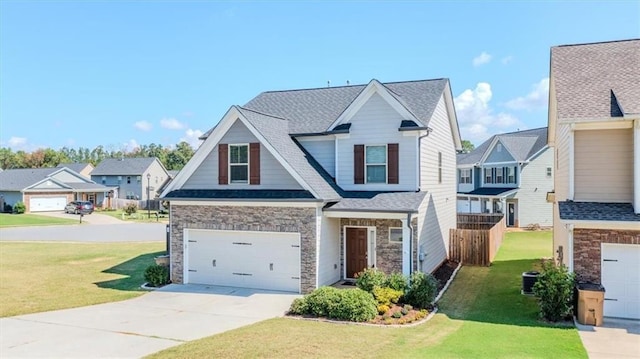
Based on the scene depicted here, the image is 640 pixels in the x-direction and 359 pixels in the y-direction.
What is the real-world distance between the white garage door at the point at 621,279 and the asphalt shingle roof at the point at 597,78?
12.9ft

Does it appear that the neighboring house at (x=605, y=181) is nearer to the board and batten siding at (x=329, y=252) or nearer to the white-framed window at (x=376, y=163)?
the white-framed window at (x=376, y=163)

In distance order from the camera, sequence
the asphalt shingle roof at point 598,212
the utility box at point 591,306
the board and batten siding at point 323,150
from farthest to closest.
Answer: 1. the board and batten siding at point 323,150
2. the asphalt shingle roof at point 598,212
3. the utility box at point 591,306

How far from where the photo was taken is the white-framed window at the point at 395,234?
16.0 meters

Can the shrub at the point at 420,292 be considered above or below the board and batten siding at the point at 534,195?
below

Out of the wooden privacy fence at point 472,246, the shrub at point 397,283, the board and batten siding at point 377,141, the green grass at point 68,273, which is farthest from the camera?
the wooden privacy fence at point 472,246

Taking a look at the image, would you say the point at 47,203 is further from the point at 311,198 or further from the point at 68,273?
the point at 311,198

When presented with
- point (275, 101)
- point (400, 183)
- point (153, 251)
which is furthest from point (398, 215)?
point (153, 251)

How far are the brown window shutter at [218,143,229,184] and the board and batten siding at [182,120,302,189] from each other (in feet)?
0.54

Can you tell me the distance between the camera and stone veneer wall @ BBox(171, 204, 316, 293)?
50.8 ft

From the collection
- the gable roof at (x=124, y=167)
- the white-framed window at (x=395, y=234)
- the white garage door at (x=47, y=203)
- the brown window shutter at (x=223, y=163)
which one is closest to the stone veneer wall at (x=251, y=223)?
the brown window shutter at (x=223, y=163)

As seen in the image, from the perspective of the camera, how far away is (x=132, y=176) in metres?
69.1

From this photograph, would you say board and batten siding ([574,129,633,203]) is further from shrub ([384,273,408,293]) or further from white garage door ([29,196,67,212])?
white garage door ([29,196,67,212])

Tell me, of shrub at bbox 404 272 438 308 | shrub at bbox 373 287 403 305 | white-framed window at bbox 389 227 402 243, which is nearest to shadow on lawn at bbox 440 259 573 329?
shrub at bbox 404 272 438 308

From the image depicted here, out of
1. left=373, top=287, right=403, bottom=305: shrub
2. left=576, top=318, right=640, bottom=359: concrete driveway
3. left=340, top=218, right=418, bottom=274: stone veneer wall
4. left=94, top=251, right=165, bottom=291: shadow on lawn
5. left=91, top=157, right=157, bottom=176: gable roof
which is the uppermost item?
left=91, top=157, right=157, bottom=176: gable roof
